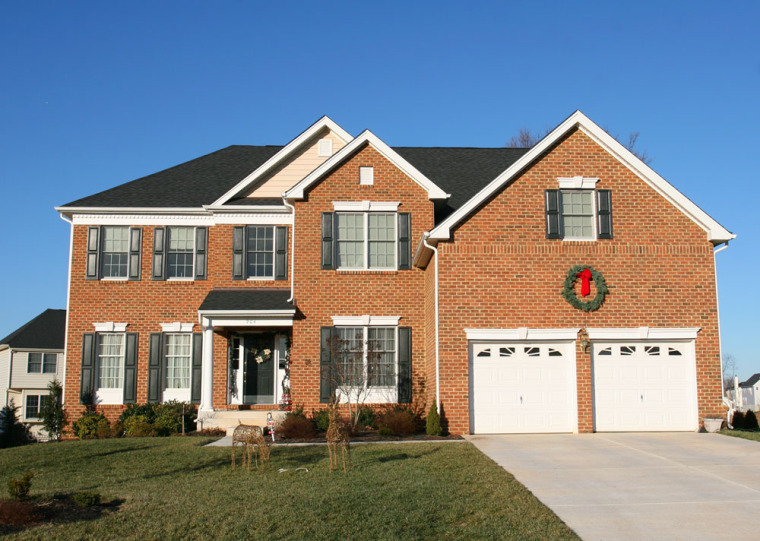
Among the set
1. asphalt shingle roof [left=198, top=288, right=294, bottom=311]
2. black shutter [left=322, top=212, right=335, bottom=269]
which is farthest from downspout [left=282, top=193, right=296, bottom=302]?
black shutter [left=322, top=212, right=335, bottom=269]

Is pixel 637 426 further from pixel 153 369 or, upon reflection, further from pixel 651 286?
pixel 153 369

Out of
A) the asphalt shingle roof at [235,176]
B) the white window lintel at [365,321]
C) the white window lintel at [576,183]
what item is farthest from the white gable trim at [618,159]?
the asphalt shingle roof at [235,176]

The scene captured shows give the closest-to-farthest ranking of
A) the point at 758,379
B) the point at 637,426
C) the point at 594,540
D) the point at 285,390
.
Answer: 1. the point at 594,540
2. the point at 637,426
3. the point at 285,390
4. the point at 758,379

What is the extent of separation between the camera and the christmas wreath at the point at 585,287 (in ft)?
56.6

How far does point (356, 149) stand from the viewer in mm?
19969

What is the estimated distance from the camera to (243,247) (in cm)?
2105

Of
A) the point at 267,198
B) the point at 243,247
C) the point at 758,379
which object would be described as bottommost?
the point at 758,379

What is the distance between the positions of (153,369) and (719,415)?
14927mm

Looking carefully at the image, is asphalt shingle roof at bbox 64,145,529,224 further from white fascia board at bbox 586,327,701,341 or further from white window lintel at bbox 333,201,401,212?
white fascia board at bbox 586,327,701,341

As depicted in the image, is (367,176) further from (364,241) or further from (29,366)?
(29,366)

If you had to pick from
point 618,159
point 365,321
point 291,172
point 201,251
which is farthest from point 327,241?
point 618,159

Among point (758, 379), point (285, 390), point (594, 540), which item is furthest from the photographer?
point (758, 379)

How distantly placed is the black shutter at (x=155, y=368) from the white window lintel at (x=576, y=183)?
11860 mm

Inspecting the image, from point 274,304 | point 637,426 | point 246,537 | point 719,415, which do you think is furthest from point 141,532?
point 719,415
